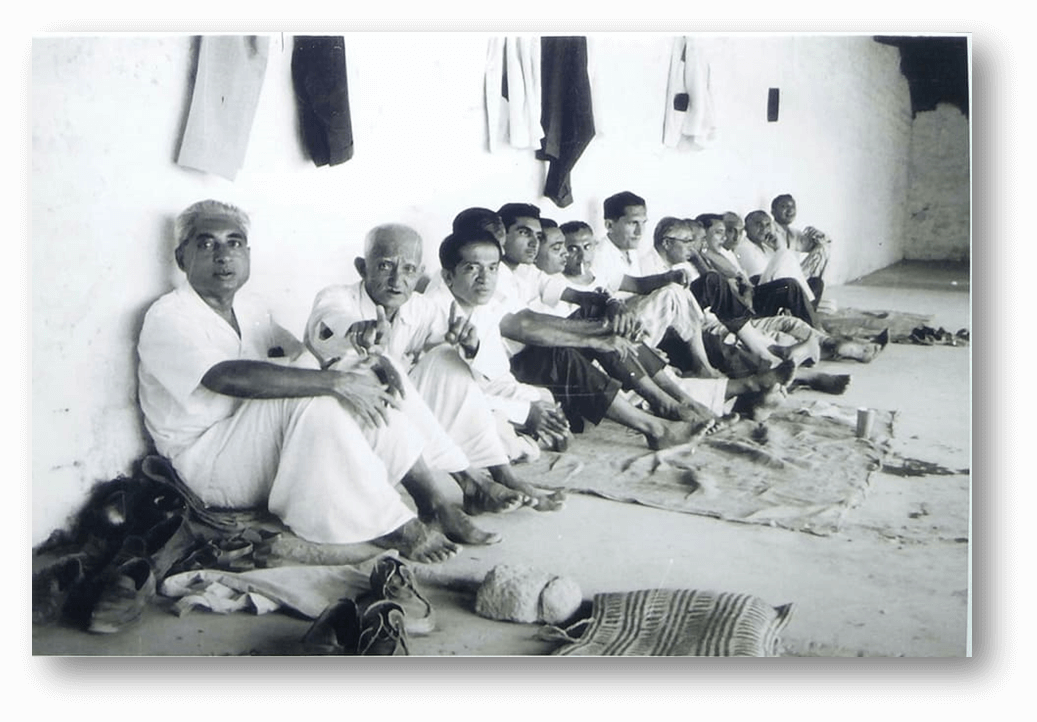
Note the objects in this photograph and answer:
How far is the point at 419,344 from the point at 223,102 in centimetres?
80

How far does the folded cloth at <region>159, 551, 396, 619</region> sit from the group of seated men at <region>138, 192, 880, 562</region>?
3.7 inches

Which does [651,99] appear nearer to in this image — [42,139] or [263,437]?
[263,437]

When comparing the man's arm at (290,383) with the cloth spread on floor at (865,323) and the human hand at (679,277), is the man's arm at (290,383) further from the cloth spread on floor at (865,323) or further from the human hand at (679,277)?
the cloth spread on floor at (865,323)

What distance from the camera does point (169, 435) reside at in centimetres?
293

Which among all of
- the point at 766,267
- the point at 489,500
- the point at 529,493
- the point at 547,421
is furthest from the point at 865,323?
the point at 489,500

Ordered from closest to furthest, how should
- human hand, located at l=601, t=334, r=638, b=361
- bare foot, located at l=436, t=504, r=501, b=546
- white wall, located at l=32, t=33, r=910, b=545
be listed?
white wall, located at l=32, t=33, r=910, b=545
bare foot, located at l=436, t=504, r=501, b=546
human hand, located at l=601, t=334, r=638, b=361

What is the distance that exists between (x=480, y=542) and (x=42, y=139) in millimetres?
1531

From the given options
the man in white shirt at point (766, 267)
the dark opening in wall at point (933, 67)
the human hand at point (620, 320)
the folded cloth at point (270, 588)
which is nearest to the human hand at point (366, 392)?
the folded cloth at point (270, 588)

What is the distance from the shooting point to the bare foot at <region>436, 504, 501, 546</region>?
2.98 metres

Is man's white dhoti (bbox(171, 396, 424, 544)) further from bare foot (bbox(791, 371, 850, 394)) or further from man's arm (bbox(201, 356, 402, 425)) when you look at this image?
bare foot (bbox(791, 371, 850, 394))

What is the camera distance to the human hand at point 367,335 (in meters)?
2.96

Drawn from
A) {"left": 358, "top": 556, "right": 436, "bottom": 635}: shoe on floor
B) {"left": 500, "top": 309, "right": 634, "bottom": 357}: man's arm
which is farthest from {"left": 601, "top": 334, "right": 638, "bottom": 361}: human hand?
{"left": 358, "top": 556, "right": 436, "bottom": 635}: shoe on floor

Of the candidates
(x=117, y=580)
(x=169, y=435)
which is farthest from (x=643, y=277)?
(x=117, y=580)

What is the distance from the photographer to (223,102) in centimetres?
289
